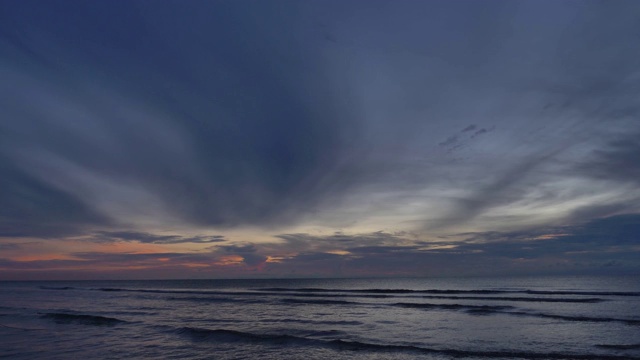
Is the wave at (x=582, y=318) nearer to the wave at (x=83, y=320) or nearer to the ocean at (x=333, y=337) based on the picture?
the ocean at (x=333, y=337)

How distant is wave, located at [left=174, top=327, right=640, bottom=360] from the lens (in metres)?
20.4

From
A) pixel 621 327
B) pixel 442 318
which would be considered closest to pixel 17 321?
pixel 442 318

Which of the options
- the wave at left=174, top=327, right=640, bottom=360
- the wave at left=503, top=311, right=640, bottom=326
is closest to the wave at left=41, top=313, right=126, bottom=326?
the wave at left=174, top=327, right=640, bottom=360

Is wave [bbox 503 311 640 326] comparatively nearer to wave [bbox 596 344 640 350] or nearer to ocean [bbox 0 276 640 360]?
ocean [bbox 0 276 640 360]

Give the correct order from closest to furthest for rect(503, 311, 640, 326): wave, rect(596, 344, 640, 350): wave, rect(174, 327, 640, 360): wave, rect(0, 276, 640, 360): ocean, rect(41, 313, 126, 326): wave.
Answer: rect(174, 327, 640, 360): wave, rect(0, 276, 640, 360): ocean, rect(596, 344, 640, 350): wave, rect(503, 311, 640, 326): wave, rect(41, 313, 126, 326): wave

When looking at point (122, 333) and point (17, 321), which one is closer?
point (122, 333)

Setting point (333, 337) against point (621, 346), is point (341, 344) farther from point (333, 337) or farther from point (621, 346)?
point (621, 346)

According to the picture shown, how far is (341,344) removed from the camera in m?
23.9

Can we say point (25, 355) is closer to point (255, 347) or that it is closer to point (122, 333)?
point (122, 333)

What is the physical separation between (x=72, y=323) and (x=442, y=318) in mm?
34359

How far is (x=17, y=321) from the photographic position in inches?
1468

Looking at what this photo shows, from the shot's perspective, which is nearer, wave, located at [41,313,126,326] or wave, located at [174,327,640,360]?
wave, located at [174,327,640,360]

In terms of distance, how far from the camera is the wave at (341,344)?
805 inches

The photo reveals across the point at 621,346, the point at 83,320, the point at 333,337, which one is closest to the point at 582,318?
the point at 621,346
